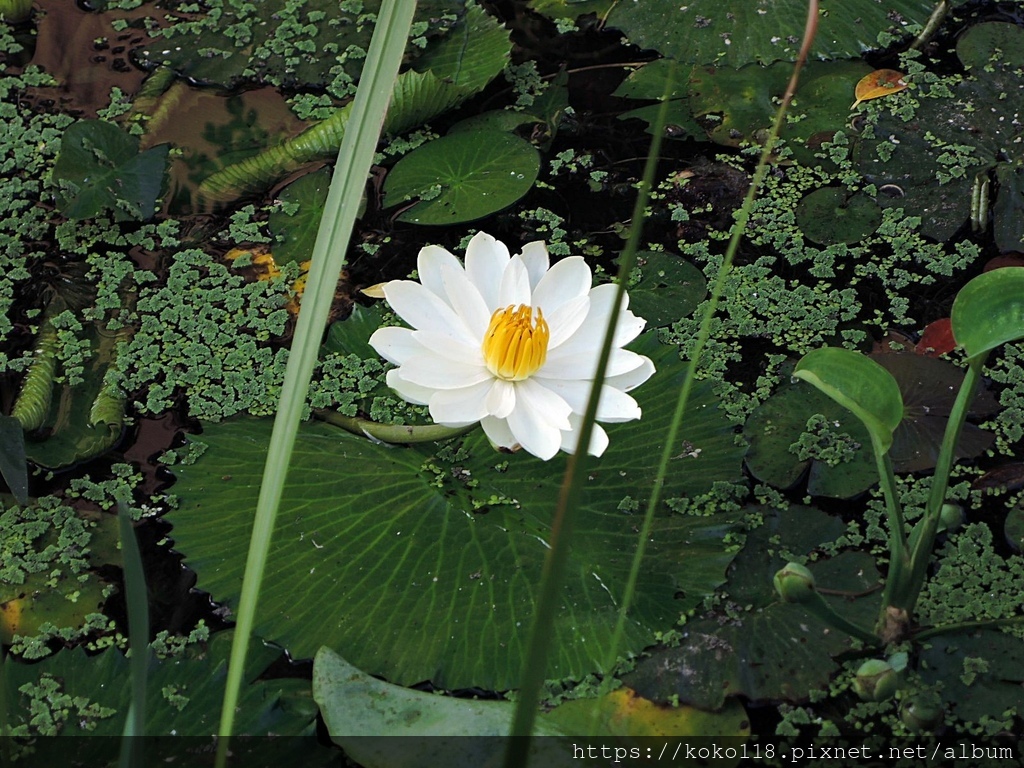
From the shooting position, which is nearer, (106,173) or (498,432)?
(498,432)

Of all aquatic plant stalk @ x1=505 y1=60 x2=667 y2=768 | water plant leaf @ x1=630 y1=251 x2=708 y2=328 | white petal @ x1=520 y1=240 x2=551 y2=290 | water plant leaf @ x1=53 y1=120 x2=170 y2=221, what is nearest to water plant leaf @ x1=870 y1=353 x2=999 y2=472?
water plant leaf @ x1=630 y1=251 x2=708 y2=328

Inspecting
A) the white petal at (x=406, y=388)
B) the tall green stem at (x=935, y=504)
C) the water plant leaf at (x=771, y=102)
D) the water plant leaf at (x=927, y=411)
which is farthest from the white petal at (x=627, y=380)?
the water plant leaf at (x=771, y=102)

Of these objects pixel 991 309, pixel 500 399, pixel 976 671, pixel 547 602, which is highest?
pixel 547 602

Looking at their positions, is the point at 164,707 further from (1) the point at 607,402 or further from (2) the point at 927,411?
(2) the point at 927,411

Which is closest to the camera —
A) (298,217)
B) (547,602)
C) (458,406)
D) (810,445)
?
(547,602)

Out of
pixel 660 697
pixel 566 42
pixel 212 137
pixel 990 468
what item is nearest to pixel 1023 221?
pixel 990 468

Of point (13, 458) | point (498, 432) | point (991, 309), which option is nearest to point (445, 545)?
point (498, 432)
